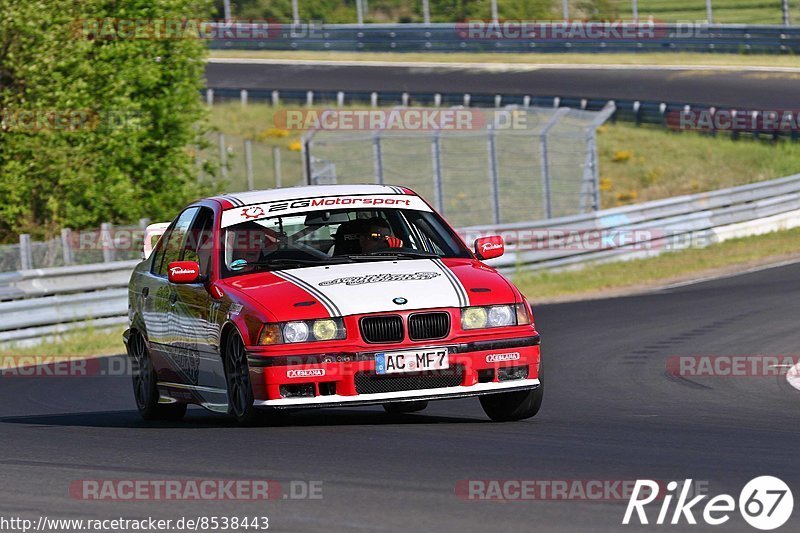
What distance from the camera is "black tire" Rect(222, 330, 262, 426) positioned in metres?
8.72

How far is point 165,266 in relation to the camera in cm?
1085

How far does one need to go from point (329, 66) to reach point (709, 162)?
19070 mm

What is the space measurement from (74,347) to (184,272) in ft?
31.6

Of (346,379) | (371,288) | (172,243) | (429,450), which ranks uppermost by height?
(371,288)

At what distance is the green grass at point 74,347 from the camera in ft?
59.5

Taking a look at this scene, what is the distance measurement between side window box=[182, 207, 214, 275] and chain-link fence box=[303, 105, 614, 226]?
12.5 metres

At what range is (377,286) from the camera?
8.70 metres

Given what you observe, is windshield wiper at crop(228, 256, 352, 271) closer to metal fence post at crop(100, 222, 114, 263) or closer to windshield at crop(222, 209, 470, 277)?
windshield at crop(222, 209, 470, 277)

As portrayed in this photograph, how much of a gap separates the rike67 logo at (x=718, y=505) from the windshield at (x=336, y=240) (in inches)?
138

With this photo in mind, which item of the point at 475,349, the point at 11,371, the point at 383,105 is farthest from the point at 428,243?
the point at 383,105
